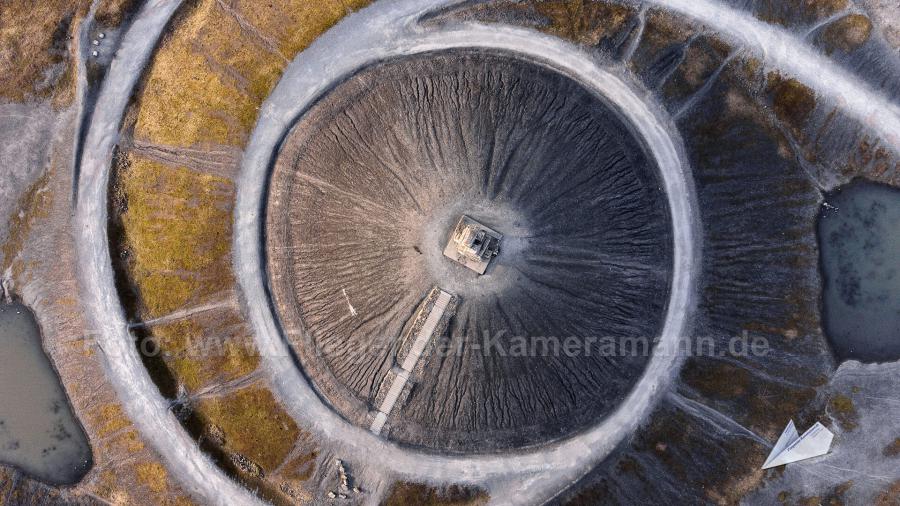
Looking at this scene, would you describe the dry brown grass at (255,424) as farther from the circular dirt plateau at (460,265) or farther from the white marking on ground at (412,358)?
the white marking on ground at (412,358)

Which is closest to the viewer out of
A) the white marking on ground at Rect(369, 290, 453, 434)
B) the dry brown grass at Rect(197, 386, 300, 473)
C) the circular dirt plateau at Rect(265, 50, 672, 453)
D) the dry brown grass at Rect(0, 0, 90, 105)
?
the circular dirt plateau at Rect(265, 50, 672, 453)

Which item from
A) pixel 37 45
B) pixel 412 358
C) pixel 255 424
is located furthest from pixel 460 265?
pixel 37 45

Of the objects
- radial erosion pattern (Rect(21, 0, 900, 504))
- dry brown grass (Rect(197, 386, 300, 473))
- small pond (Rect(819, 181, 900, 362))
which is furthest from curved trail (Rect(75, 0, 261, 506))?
small pond (Rect(819, 181, 900, 362))

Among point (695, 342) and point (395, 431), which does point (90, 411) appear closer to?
point (395, 431)

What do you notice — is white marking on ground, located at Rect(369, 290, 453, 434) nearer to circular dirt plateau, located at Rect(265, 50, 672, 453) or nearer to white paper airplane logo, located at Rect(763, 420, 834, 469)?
circular dirt plateau, located at Rect(265, 50, 672, 453)

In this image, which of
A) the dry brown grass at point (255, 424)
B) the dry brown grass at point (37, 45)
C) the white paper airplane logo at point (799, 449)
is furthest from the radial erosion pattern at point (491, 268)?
the dry brown grass at point (37, 45)
